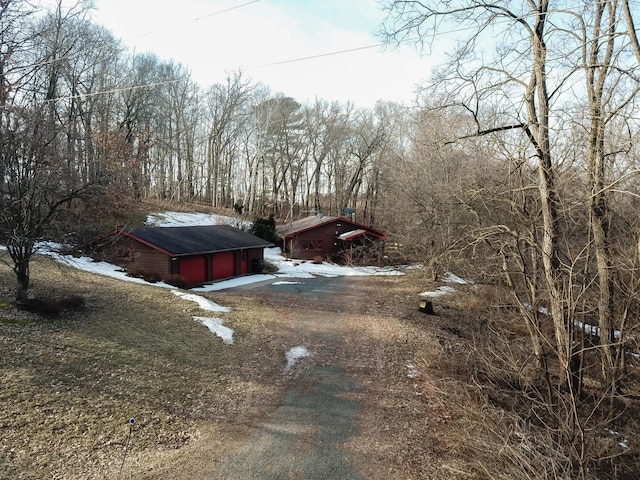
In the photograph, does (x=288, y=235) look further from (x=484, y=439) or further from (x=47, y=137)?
→ (x=484, y=439)

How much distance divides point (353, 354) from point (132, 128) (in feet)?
112

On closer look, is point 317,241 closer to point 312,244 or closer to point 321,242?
point 321,242

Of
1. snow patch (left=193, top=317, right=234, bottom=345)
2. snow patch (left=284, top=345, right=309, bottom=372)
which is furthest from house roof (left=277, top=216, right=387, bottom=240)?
snow patch (left=284, top=345, right=309, bottom=372)

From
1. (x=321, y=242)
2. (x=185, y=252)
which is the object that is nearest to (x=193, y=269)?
(x=185, y=252)

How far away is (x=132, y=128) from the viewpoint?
37.1m

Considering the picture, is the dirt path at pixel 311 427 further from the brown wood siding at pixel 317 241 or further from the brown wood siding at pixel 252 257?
the brown wood siding at pixel 317 241

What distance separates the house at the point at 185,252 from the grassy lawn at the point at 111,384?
764cm

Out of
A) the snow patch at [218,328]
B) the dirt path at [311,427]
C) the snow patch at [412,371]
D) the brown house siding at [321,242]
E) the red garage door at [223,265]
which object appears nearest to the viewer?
the dirt path at [311,427]

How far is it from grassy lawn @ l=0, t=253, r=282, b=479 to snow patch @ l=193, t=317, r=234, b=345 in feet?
0.81

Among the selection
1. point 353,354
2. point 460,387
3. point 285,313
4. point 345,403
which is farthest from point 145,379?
point 285,313

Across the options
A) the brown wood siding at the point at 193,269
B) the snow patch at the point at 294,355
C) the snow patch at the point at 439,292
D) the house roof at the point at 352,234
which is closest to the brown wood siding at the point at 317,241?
the house roof at the point at 352,234

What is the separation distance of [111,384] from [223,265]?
17196 mm

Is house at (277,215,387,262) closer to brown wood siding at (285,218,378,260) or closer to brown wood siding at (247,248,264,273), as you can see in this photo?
brown wood siding at (285,218,378,260)

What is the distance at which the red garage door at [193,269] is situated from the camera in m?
21.5
